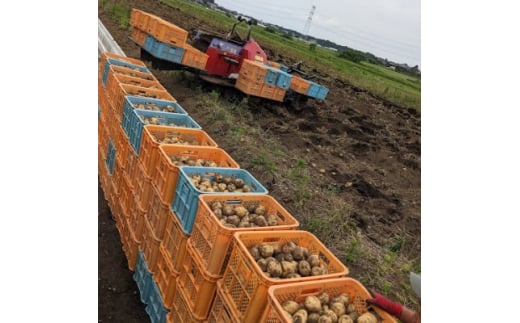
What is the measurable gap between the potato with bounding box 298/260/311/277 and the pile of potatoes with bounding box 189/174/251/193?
105 cm

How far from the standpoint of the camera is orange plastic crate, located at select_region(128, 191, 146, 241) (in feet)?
13.0

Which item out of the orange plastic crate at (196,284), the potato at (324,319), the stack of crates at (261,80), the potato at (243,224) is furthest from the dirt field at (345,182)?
the potato at (324,319)

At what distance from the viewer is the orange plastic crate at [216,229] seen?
2.66 m

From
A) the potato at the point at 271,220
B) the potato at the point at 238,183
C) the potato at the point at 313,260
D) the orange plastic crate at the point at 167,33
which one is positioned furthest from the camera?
the orange plastic crate at the point at 167,33

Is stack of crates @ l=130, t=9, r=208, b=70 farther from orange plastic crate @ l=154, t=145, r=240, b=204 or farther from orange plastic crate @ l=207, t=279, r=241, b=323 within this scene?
orange plastic crate @ l=207, t=279, r=241, b=323

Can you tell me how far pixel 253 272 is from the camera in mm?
2357

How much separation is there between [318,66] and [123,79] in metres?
19.7

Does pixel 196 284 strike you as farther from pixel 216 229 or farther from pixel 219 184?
pixel 219 184

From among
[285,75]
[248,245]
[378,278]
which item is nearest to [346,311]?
[248,245]

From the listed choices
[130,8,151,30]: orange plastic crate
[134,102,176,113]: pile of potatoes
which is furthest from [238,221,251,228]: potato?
[130,8,151,30]: orange plastic crate

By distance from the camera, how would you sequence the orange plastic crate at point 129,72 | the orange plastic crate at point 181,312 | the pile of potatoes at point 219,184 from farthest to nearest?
the orange plastic crate at point 129,72 → the pile of potatoes at point 219,184 → the orange plastic crate at point 181,312

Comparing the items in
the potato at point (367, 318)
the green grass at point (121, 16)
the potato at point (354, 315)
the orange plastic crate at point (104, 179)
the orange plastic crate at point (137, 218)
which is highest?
the potato at point (367, 318)

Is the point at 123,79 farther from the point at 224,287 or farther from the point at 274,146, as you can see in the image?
the point at 224,287

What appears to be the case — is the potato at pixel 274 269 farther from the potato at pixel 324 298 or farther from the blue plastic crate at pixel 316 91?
the blue plastic crate at pixel 316 91
